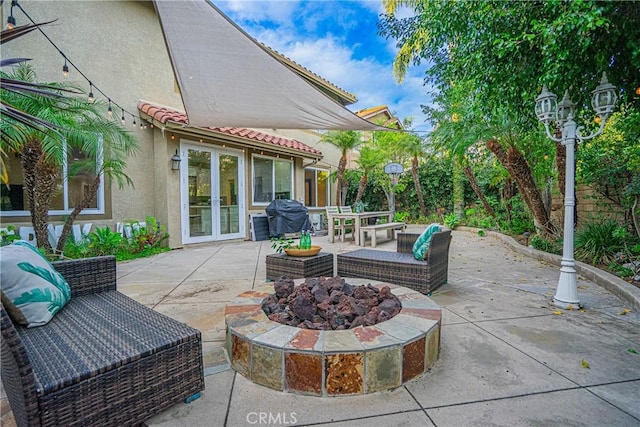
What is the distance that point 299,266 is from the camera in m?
3.46

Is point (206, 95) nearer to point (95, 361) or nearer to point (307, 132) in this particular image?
point (95, 361)

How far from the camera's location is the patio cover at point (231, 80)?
2891 mm

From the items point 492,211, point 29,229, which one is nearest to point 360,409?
point 29,229

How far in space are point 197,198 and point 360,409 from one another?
251 inches

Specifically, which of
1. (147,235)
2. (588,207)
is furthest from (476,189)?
(147,235)

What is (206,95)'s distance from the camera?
13.3 ft

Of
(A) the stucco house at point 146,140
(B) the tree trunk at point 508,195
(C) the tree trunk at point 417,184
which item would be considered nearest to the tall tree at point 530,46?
(A) the stucco house at point 146,140

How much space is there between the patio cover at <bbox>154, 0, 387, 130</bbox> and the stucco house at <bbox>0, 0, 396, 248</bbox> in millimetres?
1536

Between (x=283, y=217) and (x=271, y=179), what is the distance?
152 centimetres

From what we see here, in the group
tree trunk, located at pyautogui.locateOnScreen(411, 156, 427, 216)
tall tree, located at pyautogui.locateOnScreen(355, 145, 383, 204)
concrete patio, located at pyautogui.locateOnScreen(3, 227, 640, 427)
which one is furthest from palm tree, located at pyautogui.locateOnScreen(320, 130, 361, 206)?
concrete patio, located at pyautogui.locateOnScreen(3, 227, 640, 427)

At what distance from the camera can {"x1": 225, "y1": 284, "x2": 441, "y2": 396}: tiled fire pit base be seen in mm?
1631

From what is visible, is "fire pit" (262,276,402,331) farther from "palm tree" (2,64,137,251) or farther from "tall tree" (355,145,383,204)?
"tall tree" (355,145,383,204)

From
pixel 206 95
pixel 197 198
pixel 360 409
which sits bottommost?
pixel 360 409

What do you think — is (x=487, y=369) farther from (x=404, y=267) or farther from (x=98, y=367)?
(x=98, y=367)
